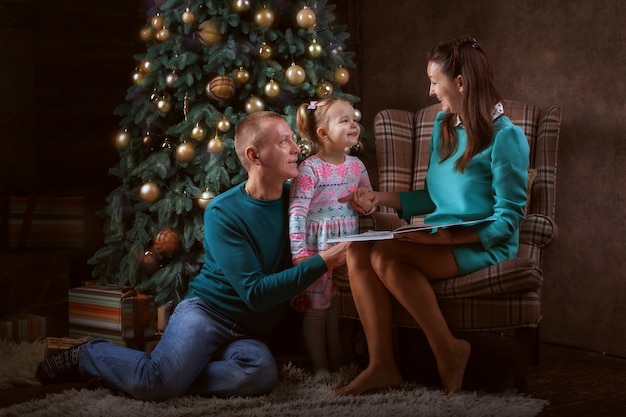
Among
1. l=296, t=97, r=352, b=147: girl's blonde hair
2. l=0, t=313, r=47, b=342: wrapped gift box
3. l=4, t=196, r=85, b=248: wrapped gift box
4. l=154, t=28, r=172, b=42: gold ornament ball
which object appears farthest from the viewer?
l=4, t=196, r=85, b=248: wrapped gift box

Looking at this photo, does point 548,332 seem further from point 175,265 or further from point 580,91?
point 175,265

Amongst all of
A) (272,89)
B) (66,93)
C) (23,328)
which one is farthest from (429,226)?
(66,93)

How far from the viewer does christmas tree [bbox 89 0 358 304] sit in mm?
3211

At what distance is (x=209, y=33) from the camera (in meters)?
3.21

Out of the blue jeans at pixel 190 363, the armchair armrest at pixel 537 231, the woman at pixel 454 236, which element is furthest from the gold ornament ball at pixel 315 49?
the blue jeans at pixel 190 363

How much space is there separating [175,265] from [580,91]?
1.99m

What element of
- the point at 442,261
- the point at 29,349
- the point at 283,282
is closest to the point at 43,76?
the point at 29,349

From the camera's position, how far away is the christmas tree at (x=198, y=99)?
3211 mm

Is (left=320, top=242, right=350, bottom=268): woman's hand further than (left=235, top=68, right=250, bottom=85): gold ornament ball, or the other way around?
(left=235, top=68, right=250, bottom=85): gold ornament ball

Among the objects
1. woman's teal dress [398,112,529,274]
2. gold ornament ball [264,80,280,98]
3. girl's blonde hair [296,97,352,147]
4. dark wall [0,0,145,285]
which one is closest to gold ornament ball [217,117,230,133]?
gold ornament ball [264,80,280,98]

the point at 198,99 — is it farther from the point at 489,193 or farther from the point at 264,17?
the point at 489,193

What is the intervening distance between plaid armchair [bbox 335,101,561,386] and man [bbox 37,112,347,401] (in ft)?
0.96

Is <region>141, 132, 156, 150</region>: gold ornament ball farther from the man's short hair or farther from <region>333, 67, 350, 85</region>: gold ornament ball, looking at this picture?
<region>333, 67, 350, 85</region>: gold ornament ball

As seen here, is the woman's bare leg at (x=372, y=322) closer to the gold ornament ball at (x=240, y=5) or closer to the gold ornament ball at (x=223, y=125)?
the gold ornament ball at (x=223, y=125)
